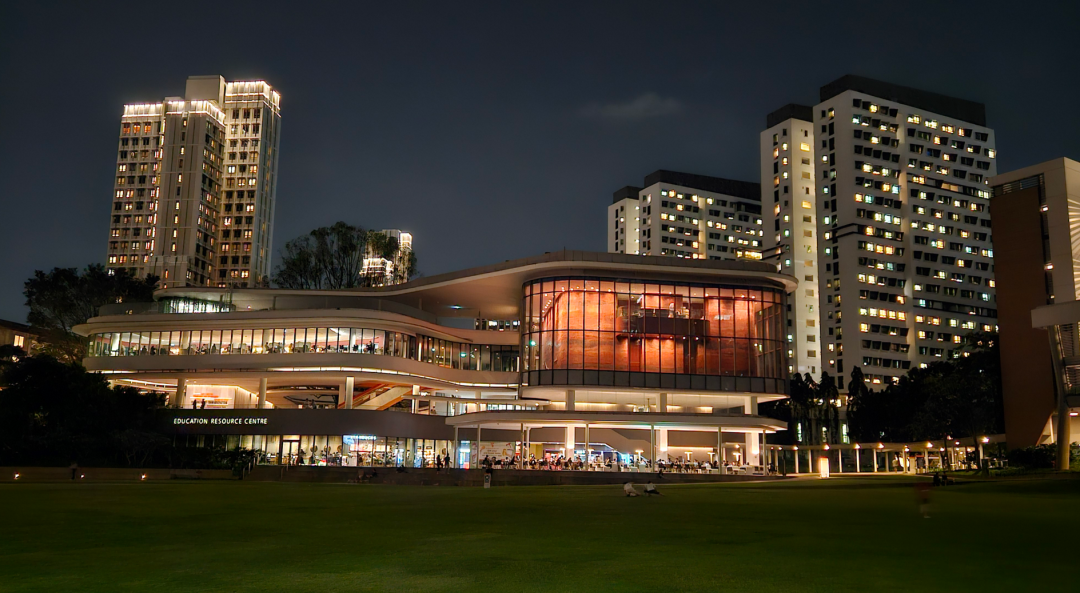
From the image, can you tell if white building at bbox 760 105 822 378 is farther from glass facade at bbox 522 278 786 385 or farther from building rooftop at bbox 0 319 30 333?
building rooftop at bbox 0 319 30 333

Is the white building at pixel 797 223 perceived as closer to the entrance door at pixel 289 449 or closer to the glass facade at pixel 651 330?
the glass facade at pixel 651 330

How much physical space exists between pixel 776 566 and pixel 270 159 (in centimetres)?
18080

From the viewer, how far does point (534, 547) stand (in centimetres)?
1471

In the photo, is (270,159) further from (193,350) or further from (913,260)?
(913,260)

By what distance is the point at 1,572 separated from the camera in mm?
11852

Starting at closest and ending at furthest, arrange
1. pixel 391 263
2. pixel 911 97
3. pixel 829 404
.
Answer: pixel 391 263 < pixel 829 404 < pixel 911 97

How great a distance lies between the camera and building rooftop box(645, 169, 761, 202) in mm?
181250

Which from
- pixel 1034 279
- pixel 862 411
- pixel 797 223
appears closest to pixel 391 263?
pixel 862 411

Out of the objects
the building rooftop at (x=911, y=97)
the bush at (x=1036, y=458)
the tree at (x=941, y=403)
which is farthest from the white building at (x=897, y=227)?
→ the bush at (x=1036, y=458)

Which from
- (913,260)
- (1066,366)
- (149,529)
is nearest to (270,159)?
(913,260)

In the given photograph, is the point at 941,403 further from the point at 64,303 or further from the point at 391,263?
A: the point at 64,303

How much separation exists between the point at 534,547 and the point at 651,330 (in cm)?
4990

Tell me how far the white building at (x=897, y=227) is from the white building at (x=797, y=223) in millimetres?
6300

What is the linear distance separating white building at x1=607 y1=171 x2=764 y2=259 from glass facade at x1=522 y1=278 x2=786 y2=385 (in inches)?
4385
